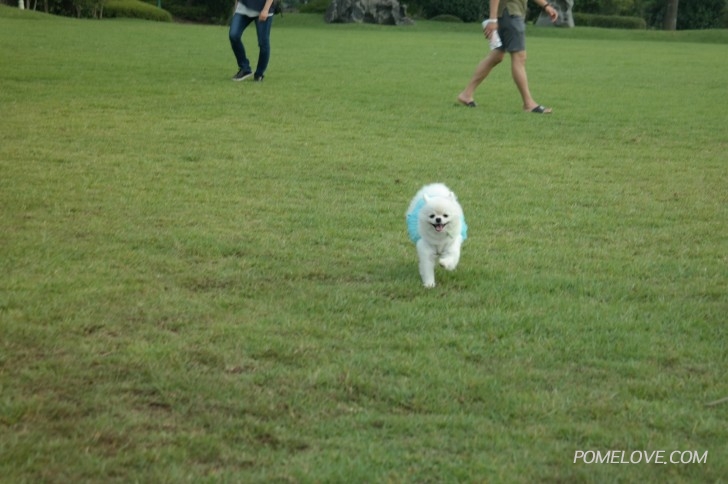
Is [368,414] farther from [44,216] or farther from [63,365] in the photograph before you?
[44,216]

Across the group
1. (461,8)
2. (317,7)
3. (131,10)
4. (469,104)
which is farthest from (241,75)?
(317,7)

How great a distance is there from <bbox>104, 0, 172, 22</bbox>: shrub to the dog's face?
4024cm

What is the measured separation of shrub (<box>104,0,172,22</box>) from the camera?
43.4 meters

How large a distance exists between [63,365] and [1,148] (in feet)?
17.3

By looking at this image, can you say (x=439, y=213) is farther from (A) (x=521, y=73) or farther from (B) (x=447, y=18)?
(B) (x=447, y=18)

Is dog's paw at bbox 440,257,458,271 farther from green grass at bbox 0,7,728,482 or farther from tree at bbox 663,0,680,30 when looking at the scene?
tree at bbox 663,0,680,30

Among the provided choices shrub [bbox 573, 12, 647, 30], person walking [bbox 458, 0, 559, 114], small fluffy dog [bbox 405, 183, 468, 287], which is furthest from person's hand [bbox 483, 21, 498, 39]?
shrub [bbox 573, 12, 647, 30]

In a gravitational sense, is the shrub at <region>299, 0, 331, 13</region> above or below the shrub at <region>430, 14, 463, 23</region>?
above

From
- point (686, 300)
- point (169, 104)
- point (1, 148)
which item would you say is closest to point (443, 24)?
point (169, 104)

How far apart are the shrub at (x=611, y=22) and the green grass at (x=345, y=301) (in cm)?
4483

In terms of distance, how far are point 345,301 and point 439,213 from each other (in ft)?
2.20

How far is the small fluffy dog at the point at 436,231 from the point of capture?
5250 millimetres

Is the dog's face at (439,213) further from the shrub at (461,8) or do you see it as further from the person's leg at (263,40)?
the shrub at (461,8)

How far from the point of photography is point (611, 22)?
180 ft
